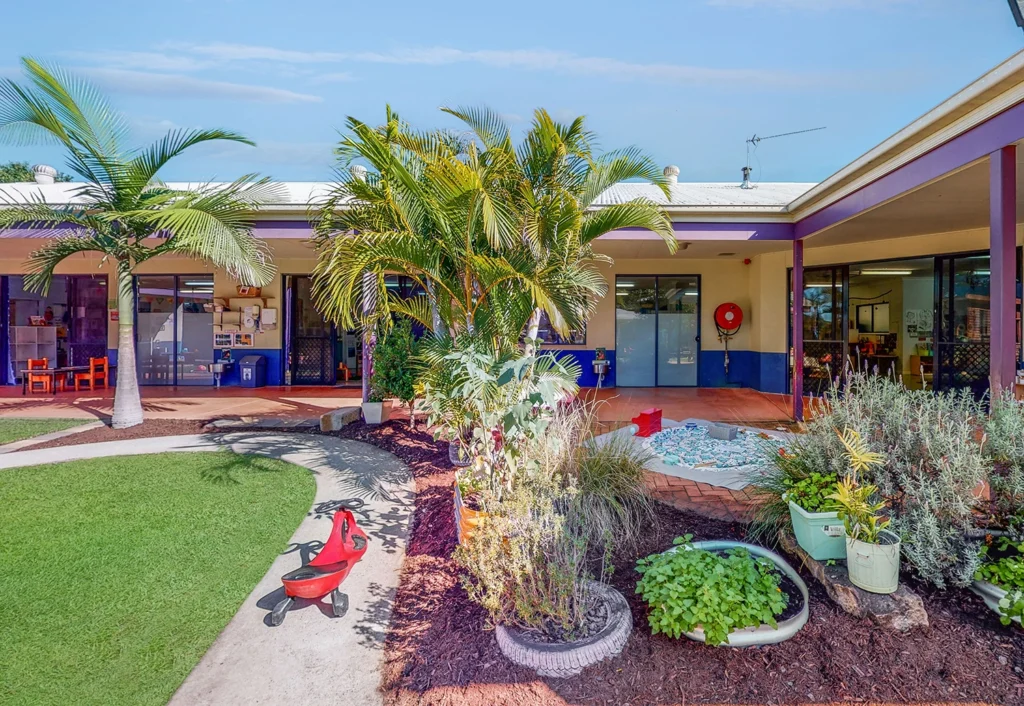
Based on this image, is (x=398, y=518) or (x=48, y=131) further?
(x=48, y=131)

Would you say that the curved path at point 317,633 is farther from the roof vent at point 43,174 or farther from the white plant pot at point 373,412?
the roof vent at point 43,174

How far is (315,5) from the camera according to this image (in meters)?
9.81

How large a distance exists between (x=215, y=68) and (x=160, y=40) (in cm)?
330

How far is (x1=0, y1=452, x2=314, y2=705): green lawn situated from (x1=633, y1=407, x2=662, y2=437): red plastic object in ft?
12.0

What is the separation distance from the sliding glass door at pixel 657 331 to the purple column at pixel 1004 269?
7434 millimetres

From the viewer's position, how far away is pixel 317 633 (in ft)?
8.35

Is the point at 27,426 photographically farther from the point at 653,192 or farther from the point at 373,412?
the point at 653,192

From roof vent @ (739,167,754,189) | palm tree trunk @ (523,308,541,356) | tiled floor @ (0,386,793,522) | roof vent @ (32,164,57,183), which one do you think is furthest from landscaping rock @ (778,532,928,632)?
roof vent @ (32,164,57,183)

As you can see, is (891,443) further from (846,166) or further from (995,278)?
(846,166)

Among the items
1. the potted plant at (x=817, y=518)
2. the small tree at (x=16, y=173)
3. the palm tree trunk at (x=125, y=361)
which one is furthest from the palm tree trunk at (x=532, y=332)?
the small tree at (x=16, y=173)

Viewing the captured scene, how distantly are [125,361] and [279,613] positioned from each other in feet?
19.4

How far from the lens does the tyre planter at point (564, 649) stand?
2164 mm

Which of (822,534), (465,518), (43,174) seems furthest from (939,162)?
(43,174)

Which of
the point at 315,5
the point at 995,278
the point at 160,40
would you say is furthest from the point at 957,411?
the point at 160,40
